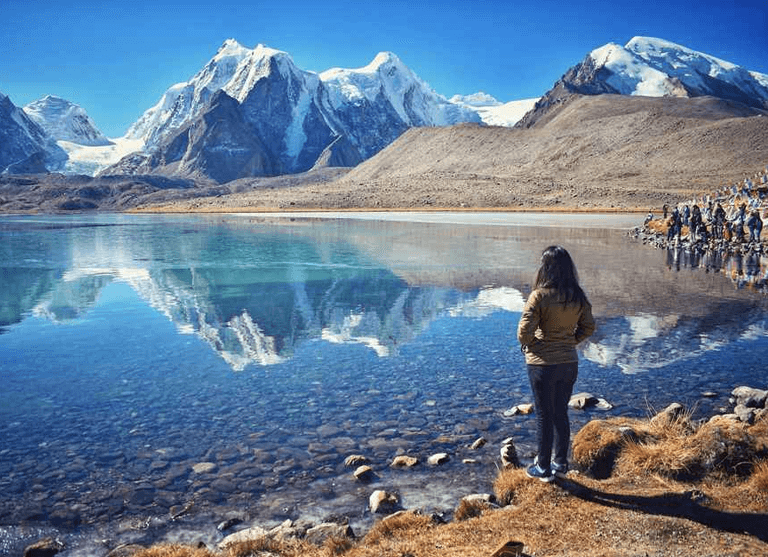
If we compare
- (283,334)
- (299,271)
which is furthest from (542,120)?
(283,334)

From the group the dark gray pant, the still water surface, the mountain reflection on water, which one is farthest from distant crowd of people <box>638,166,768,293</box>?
the dark gray pant

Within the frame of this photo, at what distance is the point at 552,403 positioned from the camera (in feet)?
20.3

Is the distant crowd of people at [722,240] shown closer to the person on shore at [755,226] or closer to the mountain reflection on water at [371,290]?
the person on shore at [755,226]

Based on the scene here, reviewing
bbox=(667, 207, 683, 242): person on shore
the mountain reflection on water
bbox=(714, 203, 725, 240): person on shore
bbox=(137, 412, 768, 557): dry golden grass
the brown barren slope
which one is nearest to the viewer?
bbox=(137, 412, 768, 557): dry golden grass

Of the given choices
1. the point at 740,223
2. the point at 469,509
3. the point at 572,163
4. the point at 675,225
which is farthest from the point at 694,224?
the point at 572,163

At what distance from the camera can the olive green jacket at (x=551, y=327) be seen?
593cm

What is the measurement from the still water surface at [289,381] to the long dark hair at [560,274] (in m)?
2.24

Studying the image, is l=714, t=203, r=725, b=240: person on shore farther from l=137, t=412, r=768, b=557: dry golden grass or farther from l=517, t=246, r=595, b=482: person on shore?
l=517, t=246, r=595, b=482: person on shore

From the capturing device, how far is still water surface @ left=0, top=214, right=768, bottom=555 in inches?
261

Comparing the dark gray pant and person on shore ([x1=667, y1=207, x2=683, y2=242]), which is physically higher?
person on shore ([x1=667, y1=207, x2=683, y2=242])

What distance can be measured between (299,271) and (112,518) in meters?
19.7

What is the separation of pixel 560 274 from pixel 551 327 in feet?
1.66

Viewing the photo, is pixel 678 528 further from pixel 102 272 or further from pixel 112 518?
pixel 102 272

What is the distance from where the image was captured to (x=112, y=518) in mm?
6188
